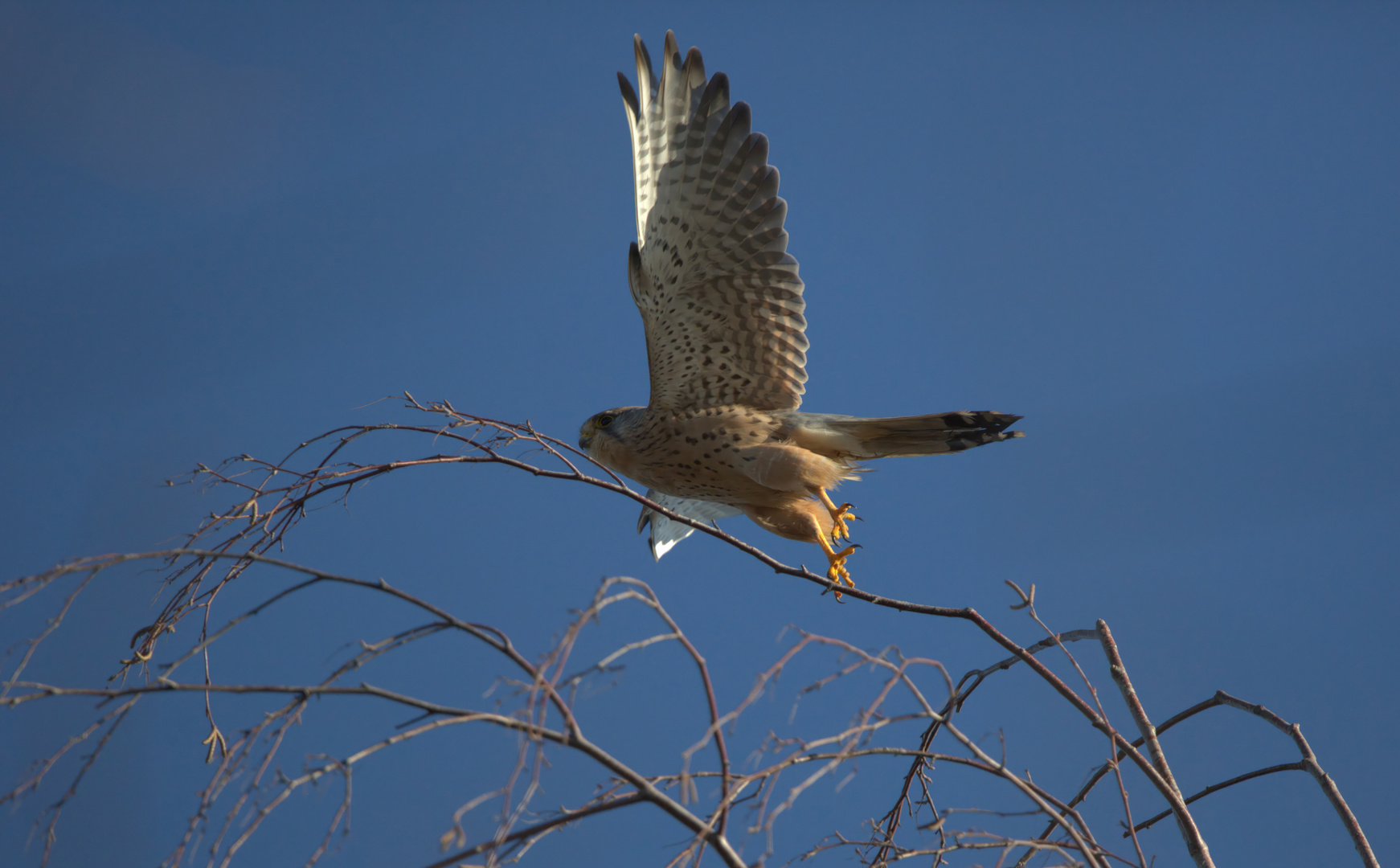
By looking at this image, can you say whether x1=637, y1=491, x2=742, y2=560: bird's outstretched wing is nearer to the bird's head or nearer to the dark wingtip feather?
the bird's head

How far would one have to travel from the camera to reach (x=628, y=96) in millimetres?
2232

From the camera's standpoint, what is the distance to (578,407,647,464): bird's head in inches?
94.7

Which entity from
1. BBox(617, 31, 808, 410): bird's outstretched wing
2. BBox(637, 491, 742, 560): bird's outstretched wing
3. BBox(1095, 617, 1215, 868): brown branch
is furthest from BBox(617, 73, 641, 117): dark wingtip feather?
BBox(1095, 617, 1215, 868): brown branch

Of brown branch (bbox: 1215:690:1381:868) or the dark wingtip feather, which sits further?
the dark wingtip feather

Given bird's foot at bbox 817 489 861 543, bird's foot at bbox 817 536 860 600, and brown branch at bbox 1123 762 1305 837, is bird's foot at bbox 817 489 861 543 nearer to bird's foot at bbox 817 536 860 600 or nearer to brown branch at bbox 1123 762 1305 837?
bird's foot at bbox 817 536 860 600

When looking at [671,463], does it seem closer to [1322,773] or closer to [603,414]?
[603,414]

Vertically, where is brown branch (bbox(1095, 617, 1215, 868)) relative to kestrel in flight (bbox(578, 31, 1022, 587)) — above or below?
below

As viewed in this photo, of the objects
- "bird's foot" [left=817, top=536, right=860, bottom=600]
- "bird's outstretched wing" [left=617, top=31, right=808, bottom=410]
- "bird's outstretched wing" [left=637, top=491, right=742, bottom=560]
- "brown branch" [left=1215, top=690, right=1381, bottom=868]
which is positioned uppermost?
"bird's outstretched wing" [left=617, top=31, right=808, bottom=410]

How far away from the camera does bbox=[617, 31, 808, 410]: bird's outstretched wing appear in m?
2.22

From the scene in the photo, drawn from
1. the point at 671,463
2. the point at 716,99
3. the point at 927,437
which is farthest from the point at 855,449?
the point at 716,99

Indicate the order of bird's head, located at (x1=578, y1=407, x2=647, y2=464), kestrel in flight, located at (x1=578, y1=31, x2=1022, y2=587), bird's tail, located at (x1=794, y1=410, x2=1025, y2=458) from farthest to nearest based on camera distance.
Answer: bird's head, located at (x1=578, y1=407, x2=647, y2=464)
kestrel in flight, located at (x1=578, y1=31, x2=1022, y2=587)
bird's tail, located at (x1=794, y1=410, x2=1025, y2=458)

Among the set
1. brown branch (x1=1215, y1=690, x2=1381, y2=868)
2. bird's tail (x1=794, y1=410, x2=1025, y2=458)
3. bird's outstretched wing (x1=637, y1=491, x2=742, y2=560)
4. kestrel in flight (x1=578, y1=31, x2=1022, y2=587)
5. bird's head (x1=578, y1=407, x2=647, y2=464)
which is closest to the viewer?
brown branch (x1=1215, y1=690, x2=1381, y2=868)

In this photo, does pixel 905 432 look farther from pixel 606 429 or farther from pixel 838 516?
pixel 606 429

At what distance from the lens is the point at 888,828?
1450 millimetres
